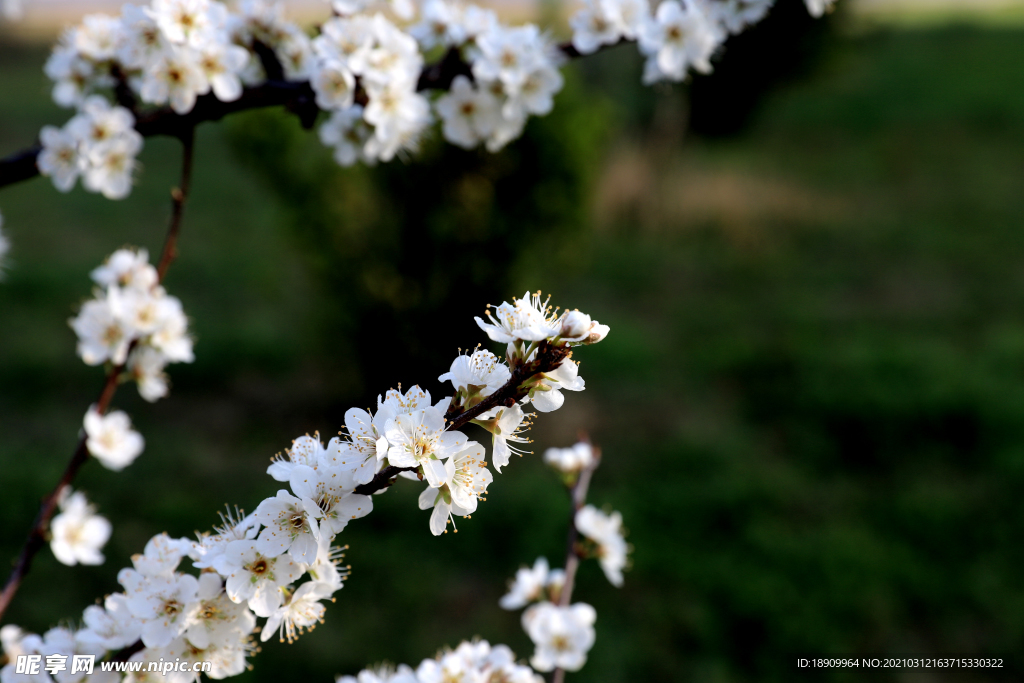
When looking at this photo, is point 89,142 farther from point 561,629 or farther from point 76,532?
point 561,629

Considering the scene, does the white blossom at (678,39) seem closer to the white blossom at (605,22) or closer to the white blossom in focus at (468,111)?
the white blossom at (605,22)

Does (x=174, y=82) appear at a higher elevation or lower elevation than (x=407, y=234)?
lower

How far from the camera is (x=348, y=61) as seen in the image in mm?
1374

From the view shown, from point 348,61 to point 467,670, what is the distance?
1075 mm

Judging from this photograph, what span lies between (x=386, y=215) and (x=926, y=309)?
4.32 m

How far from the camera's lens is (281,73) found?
5.07ft

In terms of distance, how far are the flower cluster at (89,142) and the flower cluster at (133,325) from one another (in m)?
0.19

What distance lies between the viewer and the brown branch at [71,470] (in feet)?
4.04

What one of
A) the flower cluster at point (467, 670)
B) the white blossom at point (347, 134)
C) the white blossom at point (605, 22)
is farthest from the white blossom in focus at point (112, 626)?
the white blossom at point (605, 22)

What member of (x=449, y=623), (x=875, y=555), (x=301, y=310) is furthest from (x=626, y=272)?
(x=449, y=623)

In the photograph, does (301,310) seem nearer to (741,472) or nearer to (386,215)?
(386,215)

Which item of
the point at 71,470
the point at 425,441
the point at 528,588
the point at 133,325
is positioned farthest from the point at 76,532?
the point at 425,441

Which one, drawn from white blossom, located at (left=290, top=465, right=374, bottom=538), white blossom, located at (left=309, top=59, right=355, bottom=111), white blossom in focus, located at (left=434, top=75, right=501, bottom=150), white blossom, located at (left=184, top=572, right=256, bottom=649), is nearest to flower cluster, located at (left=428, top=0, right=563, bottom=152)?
white blossom in focus, located at (left=434, top=75, right=501, bottom=150)

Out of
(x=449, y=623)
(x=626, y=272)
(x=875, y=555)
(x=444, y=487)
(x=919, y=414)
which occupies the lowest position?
(x=444, y=487)
